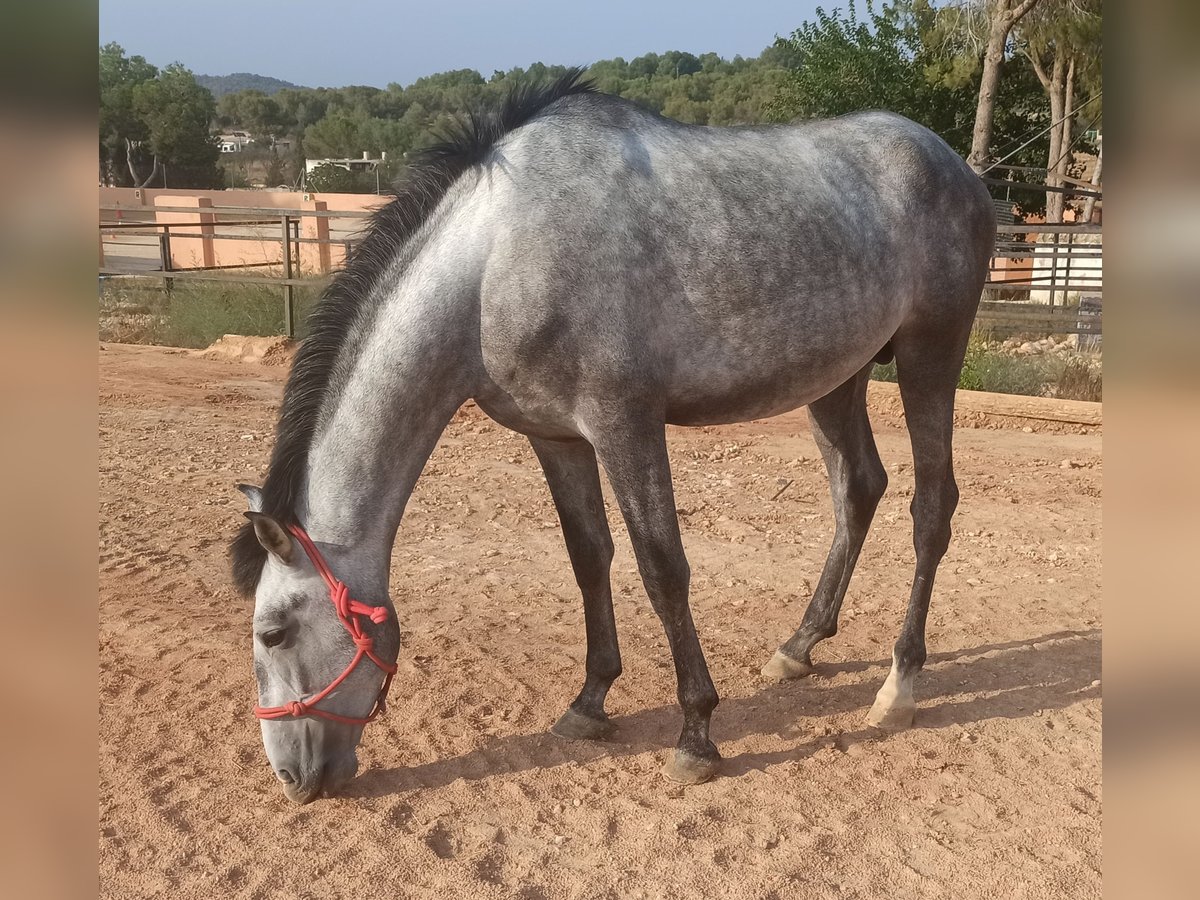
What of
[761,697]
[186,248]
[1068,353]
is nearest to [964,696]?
[761,697]

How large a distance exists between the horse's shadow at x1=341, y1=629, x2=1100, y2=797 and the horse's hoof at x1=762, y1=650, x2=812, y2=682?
0.03m

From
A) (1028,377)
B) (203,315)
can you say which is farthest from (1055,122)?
(203,315)

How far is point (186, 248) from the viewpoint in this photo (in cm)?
2103

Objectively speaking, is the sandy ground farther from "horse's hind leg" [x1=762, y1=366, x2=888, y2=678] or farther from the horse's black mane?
the horse's black mane

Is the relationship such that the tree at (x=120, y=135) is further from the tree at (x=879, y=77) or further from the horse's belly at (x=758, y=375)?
the horse's belly at (x=758, y=375)

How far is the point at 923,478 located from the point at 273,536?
2.47 metres

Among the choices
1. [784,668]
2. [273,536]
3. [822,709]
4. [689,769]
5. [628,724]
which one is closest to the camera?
[273,536]

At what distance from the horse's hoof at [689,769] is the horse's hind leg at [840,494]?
908 mm

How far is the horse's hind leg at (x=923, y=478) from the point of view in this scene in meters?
3.95

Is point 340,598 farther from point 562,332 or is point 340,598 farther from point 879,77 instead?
point 879,77

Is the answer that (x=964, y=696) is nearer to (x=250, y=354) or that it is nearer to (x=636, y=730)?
(x=636, y=730)

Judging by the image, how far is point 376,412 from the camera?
3.08 metres

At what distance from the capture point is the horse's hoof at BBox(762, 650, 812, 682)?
4.34 m

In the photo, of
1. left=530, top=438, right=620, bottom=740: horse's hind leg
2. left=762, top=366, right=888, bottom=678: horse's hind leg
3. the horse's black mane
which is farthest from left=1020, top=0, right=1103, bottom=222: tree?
the horse's black mane
